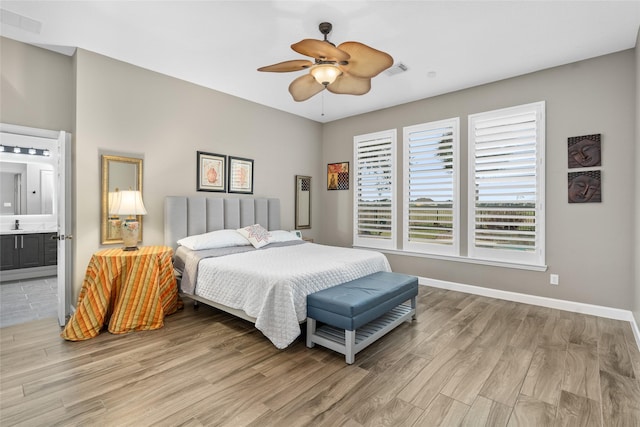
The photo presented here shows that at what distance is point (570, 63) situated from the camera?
3.58 m

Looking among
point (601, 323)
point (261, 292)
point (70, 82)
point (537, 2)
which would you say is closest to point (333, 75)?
point (537, 2)

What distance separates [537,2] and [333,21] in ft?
5.40

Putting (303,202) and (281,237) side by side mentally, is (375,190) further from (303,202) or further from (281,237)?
(281,237)

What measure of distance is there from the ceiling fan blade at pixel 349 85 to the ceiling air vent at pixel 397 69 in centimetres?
96

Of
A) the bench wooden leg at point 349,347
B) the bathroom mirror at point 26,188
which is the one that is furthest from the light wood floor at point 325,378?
the bathroom mirror at point 26,188

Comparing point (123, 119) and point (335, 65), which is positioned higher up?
point (335, 65)

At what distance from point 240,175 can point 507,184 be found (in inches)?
144

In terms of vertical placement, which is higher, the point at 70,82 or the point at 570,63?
the point at 570,63

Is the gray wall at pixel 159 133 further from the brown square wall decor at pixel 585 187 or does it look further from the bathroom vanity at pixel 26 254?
the brown square wall decor at pixel 585 187

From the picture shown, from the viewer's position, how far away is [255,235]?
4.20m

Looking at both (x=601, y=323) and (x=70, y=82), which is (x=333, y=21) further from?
(x=601, y=323)

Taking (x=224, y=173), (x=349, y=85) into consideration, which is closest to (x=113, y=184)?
(x=224, y=173)

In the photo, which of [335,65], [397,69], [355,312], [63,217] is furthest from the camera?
[397,69]

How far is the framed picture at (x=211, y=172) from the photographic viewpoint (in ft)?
14.1
